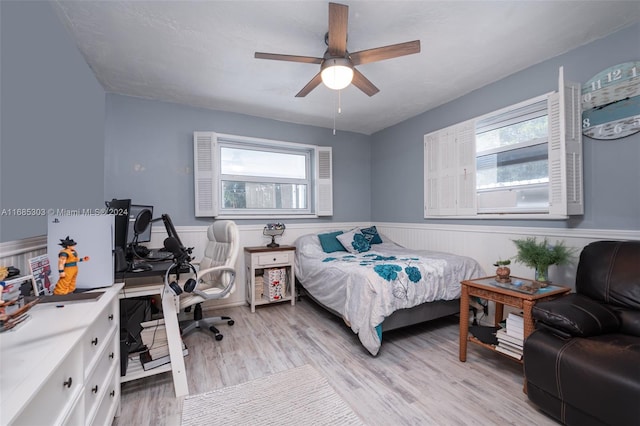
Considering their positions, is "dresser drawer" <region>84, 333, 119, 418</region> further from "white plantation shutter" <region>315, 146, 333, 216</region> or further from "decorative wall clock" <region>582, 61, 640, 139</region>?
"decorative wall clock" <region>582, 61, 640, 139</region>

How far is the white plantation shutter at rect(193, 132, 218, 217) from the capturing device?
328cm

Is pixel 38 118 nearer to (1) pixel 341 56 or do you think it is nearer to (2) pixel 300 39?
(2) pixel 300 39

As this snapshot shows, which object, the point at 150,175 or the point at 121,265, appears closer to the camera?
the point at 121,265

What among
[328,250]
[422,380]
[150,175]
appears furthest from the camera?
[328,250]

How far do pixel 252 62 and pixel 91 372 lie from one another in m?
2.46

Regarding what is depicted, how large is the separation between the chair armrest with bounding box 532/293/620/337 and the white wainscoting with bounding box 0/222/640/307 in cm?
76

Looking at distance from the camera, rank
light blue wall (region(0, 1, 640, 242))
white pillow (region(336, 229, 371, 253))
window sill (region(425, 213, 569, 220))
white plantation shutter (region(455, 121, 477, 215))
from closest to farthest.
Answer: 1. light blue wall (region(0, 1, 640, 242))
2. window sill (region(425, 213, 569, 220))
3. white plantation shutter (region(455, 121, 477, 215))
4. white pillow (region(336, 229, 371, 253))

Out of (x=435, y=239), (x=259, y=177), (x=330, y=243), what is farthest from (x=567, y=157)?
(x=259, y=177)

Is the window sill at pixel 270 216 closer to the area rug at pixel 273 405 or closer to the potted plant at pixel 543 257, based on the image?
the area rug at pixel 273 405

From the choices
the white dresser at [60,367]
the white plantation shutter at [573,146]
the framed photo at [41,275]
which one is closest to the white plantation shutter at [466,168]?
the white plantation shutter at [573,146]

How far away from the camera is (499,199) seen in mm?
2789

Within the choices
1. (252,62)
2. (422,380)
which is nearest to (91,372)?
(422,380)

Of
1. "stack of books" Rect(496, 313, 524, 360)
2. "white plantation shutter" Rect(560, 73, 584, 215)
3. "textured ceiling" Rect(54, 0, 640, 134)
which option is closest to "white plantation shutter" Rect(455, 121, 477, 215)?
"textured ceiling" Rect(54, 0, 640, 134)

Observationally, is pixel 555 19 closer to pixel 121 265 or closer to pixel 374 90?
pixel 374 90
